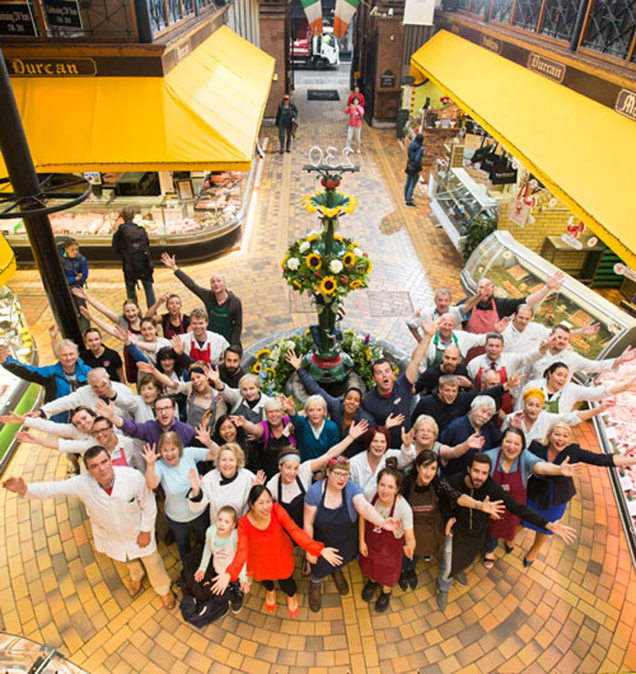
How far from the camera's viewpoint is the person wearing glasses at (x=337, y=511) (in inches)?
147

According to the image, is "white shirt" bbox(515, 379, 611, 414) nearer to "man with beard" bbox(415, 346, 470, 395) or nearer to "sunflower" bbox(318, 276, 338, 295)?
"man with beard" bbox(415, 346, 470, 395)

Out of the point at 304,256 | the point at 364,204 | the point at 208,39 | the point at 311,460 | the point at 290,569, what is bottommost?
the point at 364,204

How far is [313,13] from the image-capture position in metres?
13.9

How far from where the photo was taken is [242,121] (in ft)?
31.6

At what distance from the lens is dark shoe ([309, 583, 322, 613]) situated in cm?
434

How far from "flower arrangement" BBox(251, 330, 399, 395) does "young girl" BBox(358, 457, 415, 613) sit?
2.36 m

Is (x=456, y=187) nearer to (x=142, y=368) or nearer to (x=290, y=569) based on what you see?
(x=142, y=368)

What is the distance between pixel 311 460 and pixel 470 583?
2048 millimetres

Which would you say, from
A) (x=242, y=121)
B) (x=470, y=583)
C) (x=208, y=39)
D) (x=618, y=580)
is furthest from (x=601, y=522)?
(x=208, y=39)

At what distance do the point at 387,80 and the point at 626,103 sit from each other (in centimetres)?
1283

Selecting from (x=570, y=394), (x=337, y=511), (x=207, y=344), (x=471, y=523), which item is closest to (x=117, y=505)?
(x=337, y=511)

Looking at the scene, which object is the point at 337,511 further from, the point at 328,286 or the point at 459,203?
the point at 459,203

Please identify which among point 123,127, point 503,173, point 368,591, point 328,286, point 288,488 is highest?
point 123,127

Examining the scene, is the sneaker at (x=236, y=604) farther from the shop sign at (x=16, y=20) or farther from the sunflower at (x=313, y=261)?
the shop sign at (x=16, y=20)
